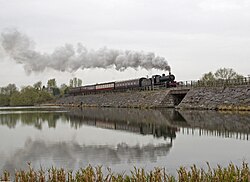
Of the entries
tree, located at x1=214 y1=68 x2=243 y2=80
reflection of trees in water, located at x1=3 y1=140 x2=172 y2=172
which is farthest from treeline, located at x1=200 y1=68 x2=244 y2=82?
reflection of trees in water, located at x1=3 y1=140 x2=172 y2=172

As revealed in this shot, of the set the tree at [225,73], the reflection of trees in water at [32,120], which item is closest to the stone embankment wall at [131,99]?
the reflection of trees in water at [32,120]

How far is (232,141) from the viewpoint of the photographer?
20.9 metres

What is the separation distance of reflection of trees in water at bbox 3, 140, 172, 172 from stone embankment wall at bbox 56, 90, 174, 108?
4359 centimetres

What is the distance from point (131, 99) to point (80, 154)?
2266 inches

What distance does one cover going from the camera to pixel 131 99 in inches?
2970

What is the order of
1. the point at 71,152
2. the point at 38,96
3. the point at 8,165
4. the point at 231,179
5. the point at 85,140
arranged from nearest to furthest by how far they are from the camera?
the point at 231,179, the point at 8,165, the point at 71,152, the point at 85,140, the point at 38,96

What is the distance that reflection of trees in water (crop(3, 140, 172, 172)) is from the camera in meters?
15.9

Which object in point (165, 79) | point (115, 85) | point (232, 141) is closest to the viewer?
point (232, 141)

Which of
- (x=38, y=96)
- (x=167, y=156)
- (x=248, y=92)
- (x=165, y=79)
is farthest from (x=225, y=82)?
(x=38, y=96)

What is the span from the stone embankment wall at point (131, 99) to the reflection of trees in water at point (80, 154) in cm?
4359

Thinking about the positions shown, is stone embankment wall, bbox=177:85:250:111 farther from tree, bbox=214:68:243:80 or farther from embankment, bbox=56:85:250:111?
tree, bbox=214:68:243:80

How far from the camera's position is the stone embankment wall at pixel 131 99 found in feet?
211

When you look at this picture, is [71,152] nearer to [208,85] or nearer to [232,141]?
[232,141]

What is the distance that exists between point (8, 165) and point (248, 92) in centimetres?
4006
